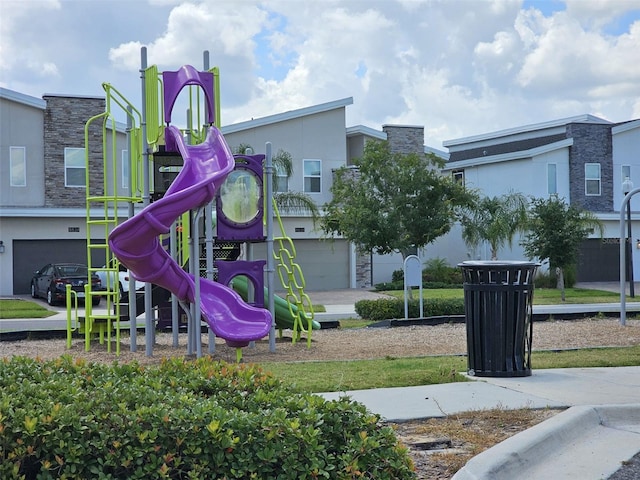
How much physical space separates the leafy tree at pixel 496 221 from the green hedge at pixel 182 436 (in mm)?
30045

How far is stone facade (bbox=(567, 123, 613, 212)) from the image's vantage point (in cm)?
4016

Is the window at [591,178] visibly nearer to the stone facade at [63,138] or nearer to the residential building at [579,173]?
the residential building at [579,173]

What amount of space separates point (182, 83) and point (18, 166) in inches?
817

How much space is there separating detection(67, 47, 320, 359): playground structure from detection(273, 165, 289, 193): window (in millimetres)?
18341

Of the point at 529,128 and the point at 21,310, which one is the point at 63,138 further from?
the point at 529,128

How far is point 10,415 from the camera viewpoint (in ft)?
15.9

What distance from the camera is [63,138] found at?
107 ft

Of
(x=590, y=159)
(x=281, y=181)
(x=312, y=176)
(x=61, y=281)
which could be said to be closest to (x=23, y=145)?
(x=61, y=281)

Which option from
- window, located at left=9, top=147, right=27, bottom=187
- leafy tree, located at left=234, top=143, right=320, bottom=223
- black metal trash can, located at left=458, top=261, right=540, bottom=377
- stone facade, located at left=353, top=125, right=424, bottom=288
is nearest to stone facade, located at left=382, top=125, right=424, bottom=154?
stone facade, located at left=353, top=125, right=424, bottom=288

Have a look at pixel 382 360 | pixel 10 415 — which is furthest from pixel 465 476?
pixel 382 360

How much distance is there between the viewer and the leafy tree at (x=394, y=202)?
2333 centimetres

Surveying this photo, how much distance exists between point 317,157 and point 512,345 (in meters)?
27.3

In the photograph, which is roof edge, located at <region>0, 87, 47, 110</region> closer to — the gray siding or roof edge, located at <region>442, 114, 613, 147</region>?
the gray siding

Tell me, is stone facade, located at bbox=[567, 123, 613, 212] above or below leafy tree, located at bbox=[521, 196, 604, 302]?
above
